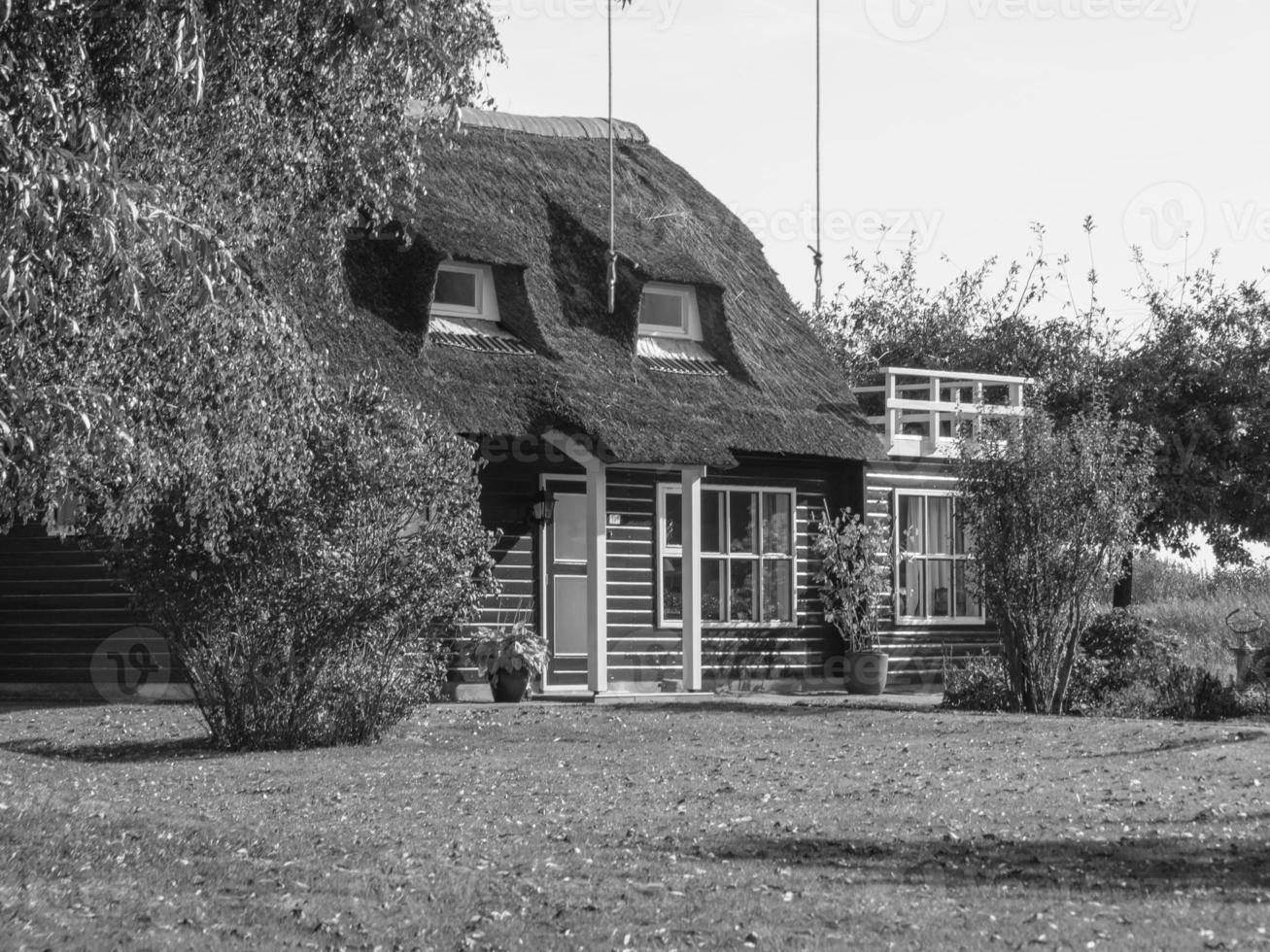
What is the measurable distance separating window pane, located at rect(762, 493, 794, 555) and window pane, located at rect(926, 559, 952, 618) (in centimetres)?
239

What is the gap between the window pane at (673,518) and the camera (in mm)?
22516

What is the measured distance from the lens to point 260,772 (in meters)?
13.1

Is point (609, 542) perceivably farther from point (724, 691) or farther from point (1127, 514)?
point (1127, 514)

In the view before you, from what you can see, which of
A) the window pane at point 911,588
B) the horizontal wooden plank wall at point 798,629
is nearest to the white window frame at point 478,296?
the horizontal wooden plank wall at point 798,629

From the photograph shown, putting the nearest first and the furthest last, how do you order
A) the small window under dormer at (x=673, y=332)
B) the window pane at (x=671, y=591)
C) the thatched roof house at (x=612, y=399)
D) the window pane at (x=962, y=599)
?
the thatched roof house at (x=612, y=399) → the window pane at (x=671, y=591) → the small window under dormer at (x=673, y=332) → the window pane at (x=962, y=599)

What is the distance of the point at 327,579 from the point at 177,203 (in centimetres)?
440

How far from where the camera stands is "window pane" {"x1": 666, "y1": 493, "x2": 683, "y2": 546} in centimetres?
2252

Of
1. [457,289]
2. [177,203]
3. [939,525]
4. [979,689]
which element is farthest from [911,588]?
[177,203]

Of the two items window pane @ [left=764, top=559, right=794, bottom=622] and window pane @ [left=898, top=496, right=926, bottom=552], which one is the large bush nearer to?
window pane @ [left=764, top=559, right=794, bottom=622]

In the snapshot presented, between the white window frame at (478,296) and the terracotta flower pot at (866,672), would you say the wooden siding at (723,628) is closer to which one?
the terracotta flower pot at (866,672)

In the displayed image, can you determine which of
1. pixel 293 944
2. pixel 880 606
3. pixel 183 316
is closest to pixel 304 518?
pixel 183 316

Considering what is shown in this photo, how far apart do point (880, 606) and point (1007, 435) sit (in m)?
5.07

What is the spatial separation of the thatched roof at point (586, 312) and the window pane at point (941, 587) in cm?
234

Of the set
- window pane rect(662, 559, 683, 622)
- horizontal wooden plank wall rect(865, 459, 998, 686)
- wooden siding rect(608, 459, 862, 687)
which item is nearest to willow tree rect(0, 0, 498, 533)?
wooden siding rect(608, 459, 862, 687)
